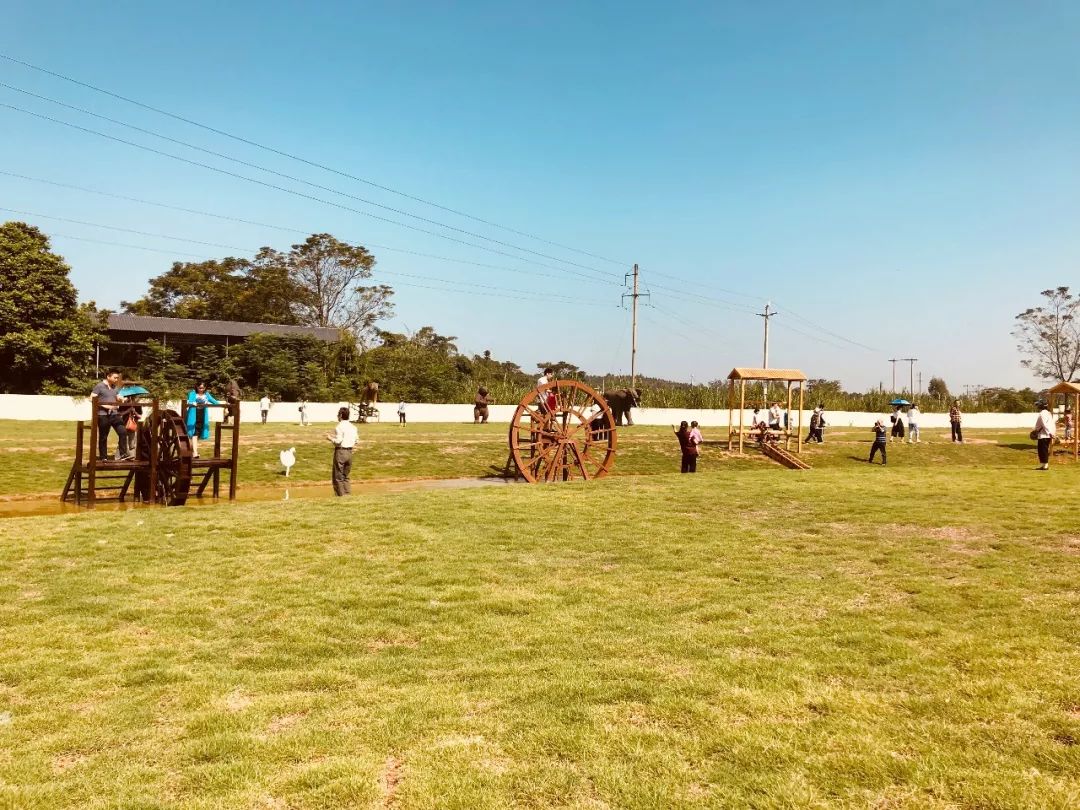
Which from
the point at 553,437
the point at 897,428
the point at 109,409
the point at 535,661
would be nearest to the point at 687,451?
the point at 553,437

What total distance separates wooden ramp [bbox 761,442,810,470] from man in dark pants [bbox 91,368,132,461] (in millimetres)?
19340

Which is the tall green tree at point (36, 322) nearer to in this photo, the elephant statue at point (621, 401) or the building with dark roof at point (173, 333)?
the building with dark roof at point (173, 333)

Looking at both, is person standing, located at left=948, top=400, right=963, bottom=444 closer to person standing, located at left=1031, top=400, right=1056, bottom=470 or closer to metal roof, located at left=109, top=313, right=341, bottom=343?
person standing, located at left=1031, top=400, right=1056, bottom=470

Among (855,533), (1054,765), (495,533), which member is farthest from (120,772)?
(855,533)

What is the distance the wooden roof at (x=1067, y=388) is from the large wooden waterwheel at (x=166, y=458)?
3185 cm

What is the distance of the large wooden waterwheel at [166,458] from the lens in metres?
14.3

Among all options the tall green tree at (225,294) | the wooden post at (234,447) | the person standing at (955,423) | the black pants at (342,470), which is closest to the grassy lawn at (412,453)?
the person standing at (955,423)

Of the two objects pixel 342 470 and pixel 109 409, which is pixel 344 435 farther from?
pixel 109 409

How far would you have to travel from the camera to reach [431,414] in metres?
40.1

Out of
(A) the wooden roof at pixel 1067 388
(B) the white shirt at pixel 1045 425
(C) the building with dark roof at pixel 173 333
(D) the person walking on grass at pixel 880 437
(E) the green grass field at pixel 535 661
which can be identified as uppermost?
(C) the building with dark roof at pixel 173 333

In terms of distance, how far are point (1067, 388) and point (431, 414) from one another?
1143 inches

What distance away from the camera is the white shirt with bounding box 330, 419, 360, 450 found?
14.0 metres

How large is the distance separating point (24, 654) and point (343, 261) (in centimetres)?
5668

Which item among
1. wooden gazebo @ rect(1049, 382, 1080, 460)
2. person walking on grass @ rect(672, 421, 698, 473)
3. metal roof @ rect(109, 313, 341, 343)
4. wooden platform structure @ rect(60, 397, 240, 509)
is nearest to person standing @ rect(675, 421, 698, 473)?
person walking on grass @ rect(672, 421, 698, 473)
